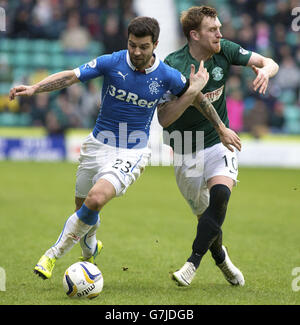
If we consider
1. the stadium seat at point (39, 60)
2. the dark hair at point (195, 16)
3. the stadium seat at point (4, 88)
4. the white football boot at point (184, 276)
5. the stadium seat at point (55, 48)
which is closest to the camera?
the white football boot at point (184, 276)

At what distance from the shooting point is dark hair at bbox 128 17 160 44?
6180mm

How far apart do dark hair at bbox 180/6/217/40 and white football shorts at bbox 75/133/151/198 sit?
4.30 ft

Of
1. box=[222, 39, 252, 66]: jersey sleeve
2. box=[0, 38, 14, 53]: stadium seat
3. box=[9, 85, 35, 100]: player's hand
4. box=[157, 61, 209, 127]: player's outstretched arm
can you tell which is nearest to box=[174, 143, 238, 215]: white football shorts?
box=[157, 61, 209, 127]: player's outstretched arm

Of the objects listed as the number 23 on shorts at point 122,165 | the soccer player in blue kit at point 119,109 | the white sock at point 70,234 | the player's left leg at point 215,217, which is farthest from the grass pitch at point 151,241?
the number 23 on shorts at point 122,165

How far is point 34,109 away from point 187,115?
1502cm

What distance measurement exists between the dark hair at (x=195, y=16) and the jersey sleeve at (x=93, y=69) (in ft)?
3.26

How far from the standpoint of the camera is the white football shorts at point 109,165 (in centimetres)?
633

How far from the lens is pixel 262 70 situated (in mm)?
6578

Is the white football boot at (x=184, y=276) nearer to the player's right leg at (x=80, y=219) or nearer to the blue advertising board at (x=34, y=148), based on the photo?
the player's right leg at (x=80, y=219)

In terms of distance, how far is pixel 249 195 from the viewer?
575 inches

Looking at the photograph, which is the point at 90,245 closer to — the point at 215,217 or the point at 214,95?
the point at 215,217
